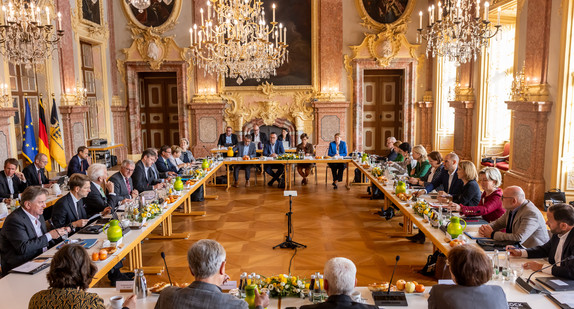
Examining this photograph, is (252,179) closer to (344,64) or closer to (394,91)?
(344,64)

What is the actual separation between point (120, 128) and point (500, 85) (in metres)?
10.9

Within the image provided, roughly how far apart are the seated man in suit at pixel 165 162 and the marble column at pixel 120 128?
18.1 feet

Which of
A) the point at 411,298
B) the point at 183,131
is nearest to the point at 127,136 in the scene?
the point at 183,131

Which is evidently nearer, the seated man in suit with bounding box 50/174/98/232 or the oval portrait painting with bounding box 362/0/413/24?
the seated man in suit with bounding box 50/174/98/232

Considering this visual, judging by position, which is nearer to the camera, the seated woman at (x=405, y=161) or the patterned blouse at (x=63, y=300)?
the patterned blouse at (x=63, y=300)

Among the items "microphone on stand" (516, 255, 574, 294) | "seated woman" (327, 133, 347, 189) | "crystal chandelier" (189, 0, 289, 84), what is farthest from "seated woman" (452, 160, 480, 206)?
"seated woman" (327, 133, 347, 189)

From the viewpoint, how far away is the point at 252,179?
11.5 meters

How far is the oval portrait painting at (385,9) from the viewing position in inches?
520

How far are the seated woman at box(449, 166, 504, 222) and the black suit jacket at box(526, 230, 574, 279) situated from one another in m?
1.27

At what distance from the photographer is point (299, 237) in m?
6.79

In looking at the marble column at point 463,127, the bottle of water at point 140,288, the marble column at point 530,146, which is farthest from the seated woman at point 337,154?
the bottle of water at point 140,288

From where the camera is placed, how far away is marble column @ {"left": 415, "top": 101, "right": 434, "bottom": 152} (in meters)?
13.6

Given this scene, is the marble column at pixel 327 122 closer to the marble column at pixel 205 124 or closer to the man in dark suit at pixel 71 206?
the marble column at pixel 205 124

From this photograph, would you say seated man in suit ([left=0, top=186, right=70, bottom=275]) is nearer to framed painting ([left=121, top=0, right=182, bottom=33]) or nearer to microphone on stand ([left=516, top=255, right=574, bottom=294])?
microphone on stand ([left=516, top=255, right=574, bottom=294])
